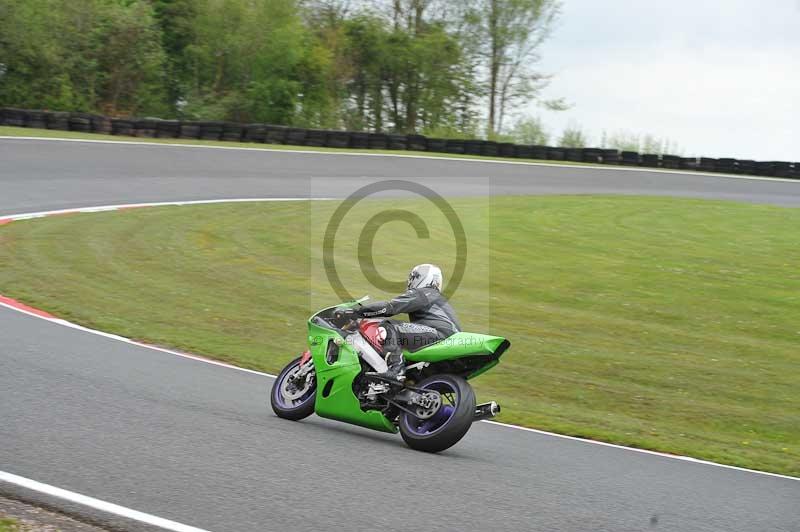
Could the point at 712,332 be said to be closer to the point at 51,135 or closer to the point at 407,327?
the point at 407,327

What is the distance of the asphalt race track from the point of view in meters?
5.78

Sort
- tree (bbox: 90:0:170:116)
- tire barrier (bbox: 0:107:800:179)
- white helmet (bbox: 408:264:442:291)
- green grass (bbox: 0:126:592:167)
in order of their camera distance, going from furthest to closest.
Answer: tree (bbox: 90:0:170:116) < tire barrier (bbox: 0:107:800:179) < green grass (bbox: 0:126:592:167) < white helmet (bbox: 408:264:442:291)

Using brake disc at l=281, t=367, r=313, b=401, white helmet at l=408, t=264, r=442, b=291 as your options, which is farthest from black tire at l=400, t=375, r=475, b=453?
brake disc at l=281, t=367, r=313, b=401

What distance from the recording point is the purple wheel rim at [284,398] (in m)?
8.41

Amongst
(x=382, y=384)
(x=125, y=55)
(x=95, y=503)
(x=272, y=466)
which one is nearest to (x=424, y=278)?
(x=382, y=384)

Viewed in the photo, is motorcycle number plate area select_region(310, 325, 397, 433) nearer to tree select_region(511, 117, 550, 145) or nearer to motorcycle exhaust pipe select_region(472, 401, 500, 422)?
motorcycle exhaust pipe select_region(472, 401, 500, 422)

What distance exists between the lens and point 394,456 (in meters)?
7.31

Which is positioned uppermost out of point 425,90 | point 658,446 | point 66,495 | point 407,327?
point 425,90

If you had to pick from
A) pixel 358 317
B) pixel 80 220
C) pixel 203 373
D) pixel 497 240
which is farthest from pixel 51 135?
pixel 358 317

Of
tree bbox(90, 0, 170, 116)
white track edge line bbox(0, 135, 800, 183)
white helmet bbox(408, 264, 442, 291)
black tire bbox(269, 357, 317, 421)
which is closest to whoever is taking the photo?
white helmet bbox(408, 264, 442, 291)

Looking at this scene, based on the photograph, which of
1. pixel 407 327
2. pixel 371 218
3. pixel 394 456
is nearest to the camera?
pixel 394 456

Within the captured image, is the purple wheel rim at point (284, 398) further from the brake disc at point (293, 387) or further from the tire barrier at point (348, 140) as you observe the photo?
the tire barrier at point (348, 140)

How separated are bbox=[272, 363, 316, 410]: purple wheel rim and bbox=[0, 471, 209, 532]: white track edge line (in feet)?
9.38

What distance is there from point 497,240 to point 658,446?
1056cm
